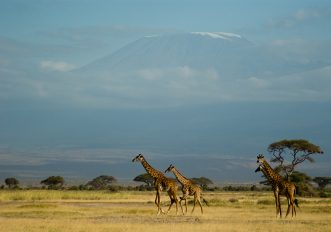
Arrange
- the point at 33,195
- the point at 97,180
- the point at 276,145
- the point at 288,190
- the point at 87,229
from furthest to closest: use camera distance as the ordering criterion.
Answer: the point at 97,180 → the point at 276,145 → the point at 33,195 → the point at 288,190 → the point at 87,229

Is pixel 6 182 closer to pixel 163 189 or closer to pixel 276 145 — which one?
pixel 276 145

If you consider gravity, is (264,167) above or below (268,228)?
above

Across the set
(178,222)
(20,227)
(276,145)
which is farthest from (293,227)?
(276,145)

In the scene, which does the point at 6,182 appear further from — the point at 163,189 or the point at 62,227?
the point at 62,227

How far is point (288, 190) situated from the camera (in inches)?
1323

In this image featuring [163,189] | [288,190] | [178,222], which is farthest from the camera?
[163,189]

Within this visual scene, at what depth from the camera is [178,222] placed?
2906 cm

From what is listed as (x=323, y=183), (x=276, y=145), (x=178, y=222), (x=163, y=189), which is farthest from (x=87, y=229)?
(x=323, y=183)

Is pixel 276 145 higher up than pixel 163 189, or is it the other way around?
pixel 276 145

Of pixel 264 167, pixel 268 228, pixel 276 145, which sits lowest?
pixel 268 228

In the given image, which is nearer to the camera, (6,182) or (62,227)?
(62,227)

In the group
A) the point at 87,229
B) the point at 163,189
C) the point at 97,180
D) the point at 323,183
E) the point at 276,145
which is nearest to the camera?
the point at 87,229

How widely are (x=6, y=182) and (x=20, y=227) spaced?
99357mm

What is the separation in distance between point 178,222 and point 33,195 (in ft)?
99.4
